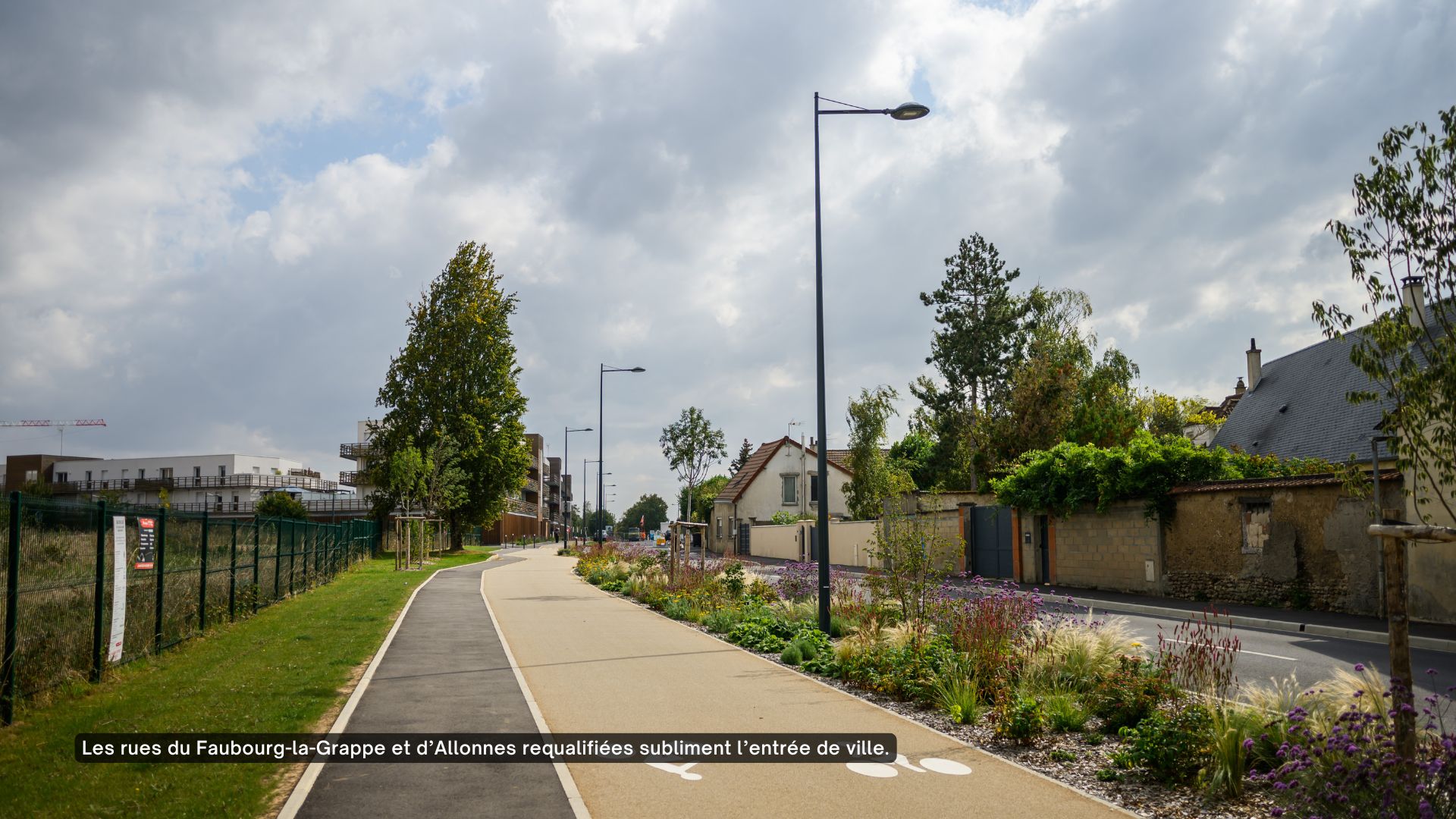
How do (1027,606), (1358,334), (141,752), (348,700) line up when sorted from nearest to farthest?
1. (1358,334)
2. (141,752)
3. (348,700)
4. (1027,606)

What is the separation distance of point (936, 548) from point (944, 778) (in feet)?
22.2

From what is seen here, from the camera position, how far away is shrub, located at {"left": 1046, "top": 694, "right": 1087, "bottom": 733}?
8289 millimetres

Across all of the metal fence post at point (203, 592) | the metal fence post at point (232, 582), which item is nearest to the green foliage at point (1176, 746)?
the metal fence post at point (203, 592)

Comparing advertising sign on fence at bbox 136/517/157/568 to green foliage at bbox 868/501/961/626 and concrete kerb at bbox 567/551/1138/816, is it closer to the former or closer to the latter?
concrete kerb at bbox 567/551/1138/816

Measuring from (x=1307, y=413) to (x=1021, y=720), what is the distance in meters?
26.7

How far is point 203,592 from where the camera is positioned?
15.0 meters

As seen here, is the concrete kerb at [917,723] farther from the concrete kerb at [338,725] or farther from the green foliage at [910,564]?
the green foliage at [910,564]

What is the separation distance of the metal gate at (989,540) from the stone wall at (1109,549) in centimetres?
282

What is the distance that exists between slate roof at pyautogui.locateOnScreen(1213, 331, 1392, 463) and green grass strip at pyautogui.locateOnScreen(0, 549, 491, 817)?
2398 centimetres

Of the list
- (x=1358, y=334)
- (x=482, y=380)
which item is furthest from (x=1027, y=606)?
(x=482, y=380)

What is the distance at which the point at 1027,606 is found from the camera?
35.3ft

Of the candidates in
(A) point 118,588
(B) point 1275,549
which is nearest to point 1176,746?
(A) point 118,588

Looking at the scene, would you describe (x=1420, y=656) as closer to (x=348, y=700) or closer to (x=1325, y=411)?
(x=348, y=700)
